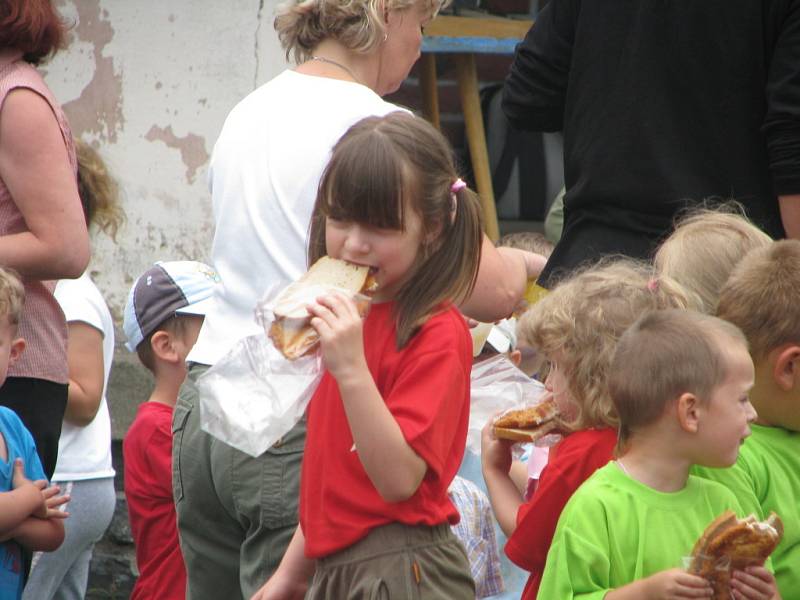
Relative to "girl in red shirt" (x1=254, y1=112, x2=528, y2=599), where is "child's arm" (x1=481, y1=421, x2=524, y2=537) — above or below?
below

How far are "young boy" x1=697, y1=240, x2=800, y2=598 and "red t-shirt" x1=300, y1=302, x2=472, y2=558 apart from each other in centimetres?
57

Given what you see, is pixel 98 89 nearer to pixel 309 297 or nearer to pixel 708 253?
pixel 708 253

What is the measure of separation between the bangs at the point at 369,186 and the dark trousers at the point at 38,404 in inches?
46.5

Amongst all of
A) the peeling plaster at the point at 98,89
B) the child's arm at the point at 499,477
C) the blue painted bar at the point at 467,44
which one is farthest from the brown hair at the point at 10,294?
the blue painted bar at the point at 467,44

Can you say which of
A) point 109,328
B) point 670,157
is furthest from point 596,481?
point 109,328

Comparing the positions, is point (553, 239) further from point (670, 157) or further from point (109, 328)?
point (670, 157)

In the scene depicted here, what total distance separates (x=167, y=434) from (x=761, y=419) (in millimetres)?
1850

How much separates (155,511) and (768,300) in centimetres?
201

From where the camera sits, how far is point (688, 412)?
2564mm

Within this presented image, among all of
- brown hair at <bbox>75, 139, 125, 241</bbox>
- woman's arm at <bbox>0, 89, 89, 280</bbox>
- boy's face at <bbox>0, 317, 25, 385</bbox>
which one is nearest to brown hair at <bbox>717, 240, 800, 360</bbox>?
woman's arm at <bbox>0, 89, 89, 280</bbox>

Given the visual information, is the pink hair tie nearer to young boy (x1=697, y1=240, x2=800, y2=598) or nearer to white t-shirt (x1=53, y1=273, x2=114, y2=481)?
young boy (x1=697, y1=240, x2=800, y2=598)

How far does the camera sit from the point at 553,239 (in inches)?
245

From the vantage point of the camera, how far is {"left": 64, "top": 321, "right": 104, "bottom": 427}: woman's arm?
4.44 meters

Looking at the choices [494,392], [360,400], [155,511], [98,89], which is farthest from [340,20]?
[98,89]
